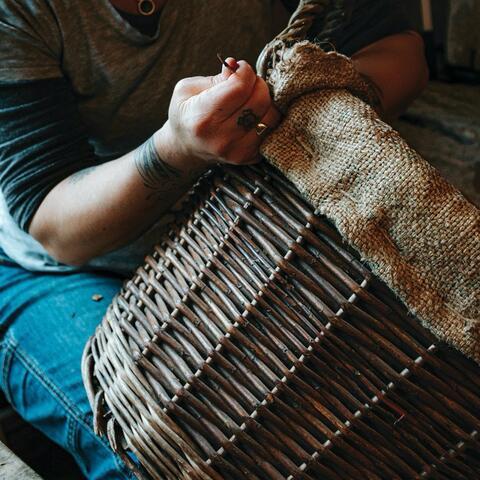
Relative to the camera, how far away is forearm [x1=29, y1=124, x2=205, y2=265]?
0.71 m

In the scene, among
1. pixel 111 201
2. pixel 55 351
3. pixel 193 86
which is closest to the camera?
pixel 193 86

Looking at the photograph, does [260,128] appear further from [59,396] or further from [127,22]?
[59,396]

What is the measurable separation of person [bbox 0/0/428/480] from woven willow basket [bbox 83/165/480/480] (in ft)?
0.37

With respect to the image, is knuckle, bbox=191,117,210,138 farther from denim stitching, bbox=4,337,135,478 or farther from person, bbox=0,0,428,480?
denim stitching, bbox=4,337,135,478

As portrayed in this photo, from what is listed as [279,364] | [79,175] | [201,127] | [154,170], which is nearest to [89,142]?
[79,175]

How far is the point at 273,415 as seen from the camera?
0.57m

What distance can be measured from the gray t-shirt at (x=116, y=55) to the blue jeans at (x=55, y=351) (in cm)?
3

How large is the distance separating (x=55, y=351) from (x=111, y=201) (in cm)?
22

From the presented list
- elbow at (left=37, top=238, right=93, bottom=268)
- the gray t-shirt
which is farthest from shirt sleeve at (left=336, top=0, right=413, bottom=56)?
elbow at (left=37, top=238, right=93, bottom=268)

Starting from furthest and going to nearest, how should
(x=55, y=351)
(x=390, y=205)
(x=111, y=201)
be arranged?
(x=55, y=351) → (x=111, y=201) → (x=390, y=205)

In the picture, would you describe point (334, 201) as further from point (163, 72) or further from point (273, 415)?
point (163, 72)

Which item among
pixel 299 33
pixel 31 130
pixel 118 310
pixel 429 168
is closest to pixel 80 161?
pixel 31 130

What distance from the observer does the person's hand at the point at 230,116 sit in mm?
564

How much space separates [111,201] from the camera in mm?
764
